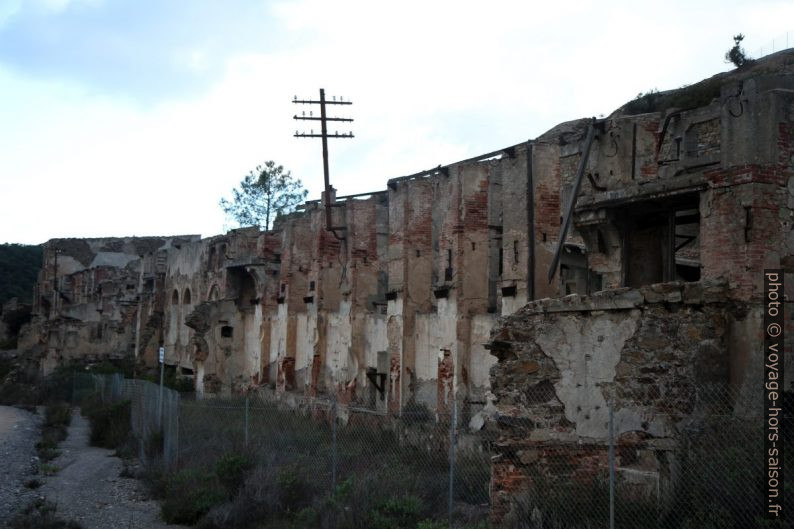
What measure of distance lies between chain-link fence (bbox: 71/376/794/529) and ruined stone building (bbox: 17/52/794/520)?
0.10 meters

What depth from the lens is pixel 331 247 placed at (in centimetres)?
2811

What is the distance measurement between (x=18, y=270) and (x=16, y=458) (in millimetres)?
80299

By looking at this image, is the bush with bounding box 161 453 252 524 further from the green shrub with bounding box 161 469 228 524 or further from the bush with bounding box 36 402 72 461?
the bush with bounding box 36 402 72 461

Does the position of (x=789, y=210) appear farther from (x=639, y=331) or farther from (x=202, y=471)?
(x=202, y=471)

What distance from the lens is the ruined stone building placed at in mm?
11836

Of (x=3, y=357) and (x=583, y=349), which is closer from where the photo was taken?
(x=583, y=349)

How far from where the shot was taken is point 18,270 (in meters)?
97.2

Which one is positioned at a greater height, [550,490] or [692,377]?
[692,377]

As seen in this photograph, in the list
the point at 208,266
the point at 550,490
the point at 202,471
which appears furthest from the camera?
the point at 208,266

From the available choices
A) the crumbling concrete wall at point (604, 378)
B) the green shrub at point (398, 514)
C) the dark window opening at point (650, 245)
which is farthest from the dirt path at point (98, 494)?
the dark window opening at point (650, 245)

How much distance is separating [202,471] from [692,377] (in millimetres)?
9255

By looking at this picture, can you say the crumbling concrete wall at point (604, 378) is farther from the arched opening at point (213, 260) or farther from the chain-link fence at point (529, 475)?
the arched opening at point (213, 260)

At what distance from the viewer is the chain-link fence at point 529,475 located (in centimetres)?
1052

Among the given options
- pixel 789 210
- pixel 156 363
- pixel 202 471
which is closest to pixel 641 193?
pixel 789 210
